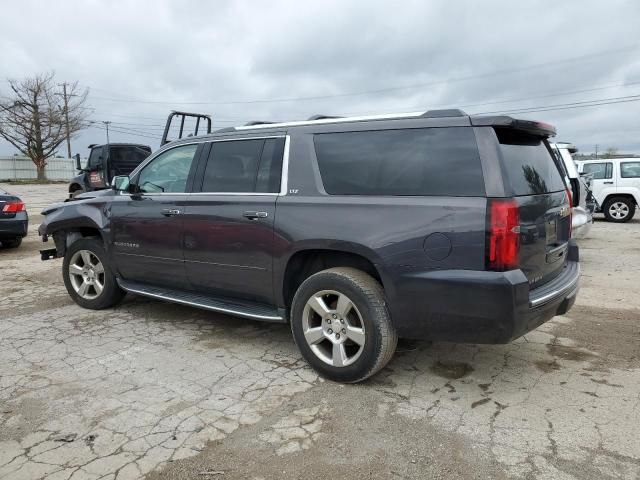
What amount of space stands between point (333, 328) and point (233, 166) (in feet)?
5.48

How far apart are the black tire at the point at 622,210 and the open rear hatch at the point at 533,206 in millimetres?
12199

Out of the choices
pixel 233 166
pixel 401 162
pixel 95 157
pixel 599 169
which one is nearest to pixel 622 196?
pixel 599 169

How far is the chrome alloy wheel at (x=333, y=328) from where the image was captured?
3.49m

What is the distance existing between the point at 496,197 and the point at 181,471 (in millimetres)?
2307

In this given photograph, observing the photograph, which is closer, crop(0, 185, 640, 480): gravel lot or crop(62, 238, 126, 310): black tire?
crop(0, 185, 640, 480): gravel lot

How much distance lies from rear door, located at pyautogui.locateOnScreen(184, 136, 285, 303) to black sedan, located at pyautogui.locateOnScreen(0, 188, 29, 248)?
6.53m

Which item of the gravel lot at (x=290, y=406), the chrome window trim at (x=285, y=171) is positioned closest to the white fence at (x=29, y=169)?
the gravel lot at (x=290, y=406)

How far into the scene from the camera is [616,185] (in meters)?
14.1

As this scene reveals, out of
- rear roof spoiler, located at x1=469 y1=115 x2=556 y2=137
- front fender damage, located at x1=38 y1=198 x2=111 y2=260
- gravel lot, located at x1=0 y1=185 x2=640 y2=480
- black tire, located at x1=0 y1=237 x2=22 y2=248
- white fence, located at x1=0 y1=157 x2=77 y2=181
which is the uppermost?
white fence, located at x1=0 y1=157 x2=77 y2=181

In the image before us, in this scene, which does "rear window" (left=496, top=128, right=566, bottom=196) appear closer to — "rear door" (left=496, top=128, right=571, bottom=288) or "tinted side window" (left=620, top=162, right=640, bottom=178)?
"rear door" (left=496, top=128, right=571, bottom=288)

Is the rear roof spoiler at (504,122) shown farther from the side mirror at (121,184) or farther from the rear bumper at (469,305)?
the side mirror at (121,184)

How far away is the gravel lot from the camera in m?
2.66

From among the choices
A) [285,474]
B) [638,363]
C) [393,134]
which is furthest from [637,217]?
[285,474]

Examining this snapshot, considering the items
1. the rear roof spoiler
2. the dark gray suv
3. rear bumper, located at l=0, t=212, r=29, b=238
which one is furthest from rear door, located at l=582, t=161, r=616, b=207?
rear bumper, located at l=0, t=212, r=29, b=238
